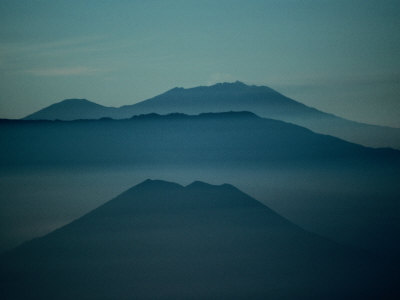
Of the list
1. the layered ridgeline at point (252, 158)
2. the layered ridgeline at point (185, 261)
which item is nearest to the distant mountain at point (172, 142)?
the layered ridgeline at point (252, 158)

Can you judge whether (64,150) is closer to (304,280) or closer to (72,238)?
(72,238)

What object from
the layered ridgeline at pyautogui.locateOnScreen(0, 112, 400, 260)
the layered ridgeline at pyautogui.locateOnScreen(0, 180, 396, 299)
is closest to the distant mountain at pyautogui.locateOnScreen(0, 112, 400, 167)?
the layered ridgeline at pyautogui.locateOnScreen(0, 112, 400, 260)

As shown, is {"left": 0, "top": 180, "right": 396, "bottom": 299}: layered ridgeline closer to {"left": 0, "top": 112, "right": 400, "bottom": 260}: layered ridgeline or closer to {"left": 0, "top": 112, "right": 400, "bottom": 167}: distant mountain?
{"left": 0, "top": 112, "right": 400, "bottom": 260}: layered ridgeline

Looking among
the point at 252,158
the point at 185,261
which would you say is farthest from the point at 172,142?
the point at 185,261

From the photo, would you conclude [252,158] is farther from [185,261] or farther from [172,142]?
[185,261]

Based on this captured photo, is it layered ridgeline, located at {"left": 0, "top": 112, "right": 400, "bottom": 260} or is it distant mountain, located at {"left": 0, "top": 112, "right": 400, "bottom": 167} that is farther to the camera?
distant mountain, located at {"left": 0, "top": 112, "right": 400, "bottom": 167}

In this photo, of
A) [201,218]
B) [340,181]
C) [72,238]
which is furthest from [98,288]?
[340,181]
